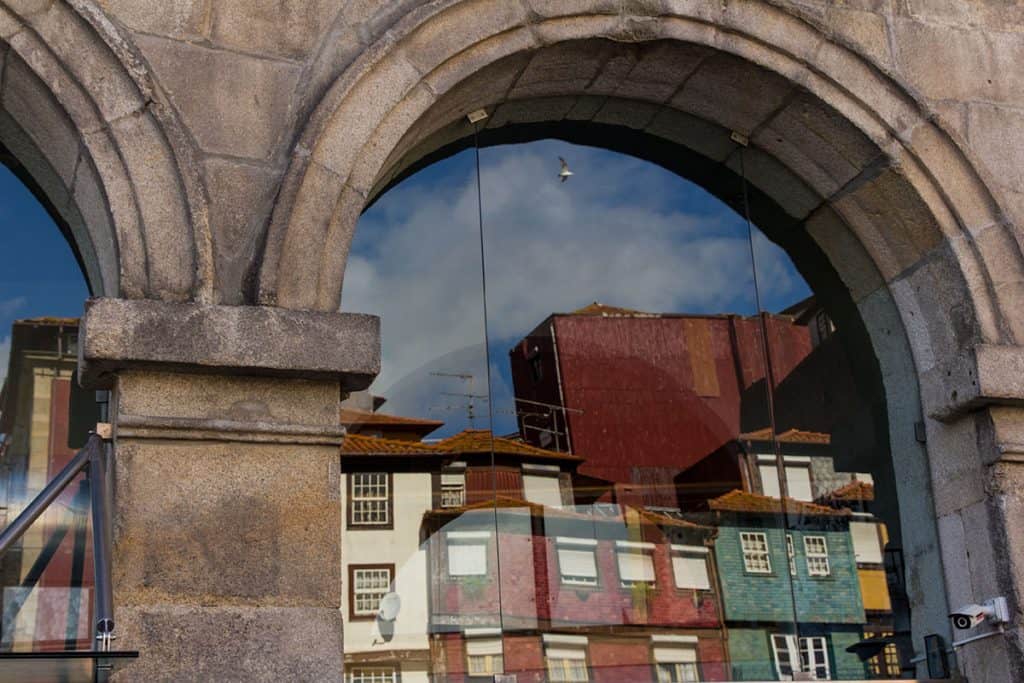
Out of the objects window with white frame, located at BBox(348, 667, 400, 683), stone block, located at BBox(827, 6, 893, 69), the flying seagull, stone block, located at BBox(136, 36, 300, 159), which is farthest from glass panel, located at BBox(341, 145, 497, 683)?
stone block, located at BBox(827, 6, 893, 69)

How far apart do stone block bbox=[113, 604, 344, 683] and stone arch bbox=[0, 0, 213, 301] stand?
1.16 meters

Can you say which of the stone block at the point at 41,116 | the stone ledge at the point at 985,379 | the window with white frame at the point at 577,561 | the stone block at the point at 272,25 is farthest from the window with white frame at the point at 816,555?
the stone block at the point at 41,116

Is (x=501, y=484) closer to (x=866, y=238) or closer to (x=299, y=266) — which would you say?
(x=299, y=266)

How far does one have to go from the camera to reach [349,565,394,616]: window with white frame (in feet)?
18.9

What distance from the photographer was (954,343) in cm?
645

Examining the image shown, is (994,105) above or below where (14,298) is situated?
above

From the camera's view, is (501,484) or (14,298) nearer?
(14,298)

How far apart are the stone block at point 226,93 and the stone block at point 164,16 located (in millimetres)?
52

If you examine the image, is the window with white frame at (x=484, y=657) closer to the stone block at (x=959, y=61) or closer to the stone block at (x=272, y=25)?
the stone block at (x=272, y=25)

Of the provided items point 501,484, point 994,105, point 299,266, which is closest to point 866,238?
point 994,105

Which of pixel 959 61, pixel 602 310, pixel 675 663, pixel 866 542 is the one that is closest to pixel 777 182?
pixel 959 61

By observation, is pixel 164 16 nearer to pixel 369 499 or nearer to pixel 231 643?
pixel 369 499

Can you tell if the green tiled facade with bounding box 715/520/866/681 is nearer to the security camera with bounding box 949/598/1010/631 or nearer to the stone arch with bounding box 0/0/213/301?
the security camera with bounding box 949/598/1010/631

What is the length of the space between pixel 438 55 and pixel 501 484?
182cm
